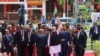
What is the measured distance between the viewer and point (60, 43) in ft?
60.8

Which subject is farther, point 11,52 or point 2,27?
point 2,27

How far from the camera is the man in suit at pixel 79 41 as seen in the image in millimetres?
18438

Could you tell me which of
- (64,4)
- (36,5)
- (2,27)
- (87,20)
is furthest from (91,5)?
(2,27)

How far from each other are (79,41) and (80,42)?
0.07m

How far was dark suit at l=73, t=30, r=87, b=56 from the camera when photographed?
18.4 meters

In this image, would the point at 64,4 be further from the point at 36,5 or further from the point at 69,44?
the point at 69,44

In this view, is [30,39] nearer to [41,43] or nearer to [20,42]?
[20,42]

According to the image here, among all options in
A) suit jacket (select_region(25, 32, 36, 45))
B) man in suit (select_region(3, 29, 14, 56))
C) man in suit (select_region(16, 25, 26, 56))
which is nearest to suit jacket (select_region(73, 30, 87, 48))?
suit jacket (select_region(25, 32, 36, 45))

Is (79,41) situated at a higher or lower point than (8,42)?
lower

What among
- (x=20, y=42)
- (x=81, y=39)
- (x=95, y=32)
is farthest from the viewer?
(x=95, y=32)

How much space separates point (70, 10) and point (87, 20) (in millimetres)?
10398

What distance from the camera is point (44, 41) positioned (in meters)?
18.6

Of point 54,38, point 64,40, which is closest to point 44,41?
point 54,38

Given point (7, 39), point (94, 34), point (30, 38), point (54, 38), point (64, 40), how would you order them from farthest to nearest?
point (94, 34) → point (30, 38) → point (64, 40) → point (54, 38) → point (7, 39)
